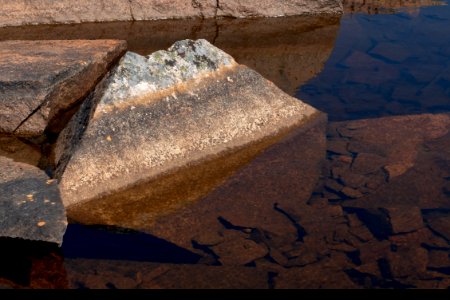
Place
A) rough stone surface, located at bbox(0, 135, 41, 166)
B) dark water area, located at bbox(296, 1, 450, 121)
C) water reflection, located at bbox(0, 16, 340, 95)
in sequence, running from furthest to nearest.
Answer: water reflection, located at bbox(0, 16, 340, 95) < dark water area, located at bbox(296, 1, 450, 121) < rough stone surface, located at bbox(0, 135, 41, 166)

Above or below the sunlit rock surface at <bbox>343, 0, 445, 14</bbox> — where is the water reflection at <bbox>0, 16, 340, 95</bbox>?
below

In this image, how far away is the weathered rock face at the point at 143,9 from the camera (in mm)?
6664

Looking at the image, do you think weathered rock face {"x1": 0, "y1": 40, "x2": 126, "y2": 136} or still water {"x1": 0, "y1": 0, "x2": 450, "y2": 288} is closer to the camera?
still water {"x1": 0, "y1": 0, "x2": 450, "y2": 288}

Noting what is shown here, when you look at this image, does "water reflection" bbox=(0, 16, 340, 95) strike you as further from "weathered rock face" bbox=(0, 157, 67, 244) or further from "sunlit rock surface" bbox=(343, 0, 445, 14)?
"weathered rock face" bbox=(0, 157, 67, 244)

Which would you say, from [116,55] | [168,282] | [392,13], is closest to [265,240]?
[168,282]

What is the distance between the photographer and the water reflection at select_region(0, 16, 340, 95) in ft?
19.3

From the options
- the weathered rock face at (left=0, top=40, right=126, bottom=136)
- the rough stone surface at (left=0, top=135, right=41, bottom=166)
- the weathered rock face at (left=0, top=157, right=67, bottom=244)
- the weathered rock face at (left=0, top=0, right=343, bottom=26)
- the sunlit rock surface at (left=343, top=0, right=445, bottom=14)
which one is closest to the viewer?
the weathered rock face at (left=0, top=157, right=67, bottom=244)

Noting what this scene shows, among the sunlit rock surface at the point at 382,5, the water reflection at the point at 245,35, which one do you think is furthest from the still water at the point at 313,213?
the sunlit rock surface at the point at 382,5

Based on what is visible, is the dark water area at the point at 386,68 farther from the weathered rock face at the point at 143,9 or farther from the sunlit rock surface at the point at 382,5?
the weathered rock face at the point at 143,9

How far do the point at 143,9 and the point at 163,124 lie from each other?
3129 millimetres

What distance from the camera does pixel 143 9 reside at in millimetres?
6797

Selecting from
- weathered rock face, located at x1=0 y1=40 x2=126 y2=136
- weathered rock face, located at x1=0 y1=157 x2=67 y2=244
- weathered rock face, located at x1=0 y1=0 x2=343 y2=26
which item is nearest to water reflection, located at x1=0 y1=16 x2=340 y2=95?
weathered rock face, located at x1=0 y1=0 x2=343 y2=26

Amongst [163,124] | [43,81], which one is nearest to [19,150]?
[43,81]

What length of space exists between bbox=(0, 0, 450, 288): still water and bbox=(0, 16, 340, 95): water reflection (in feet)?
0.48
